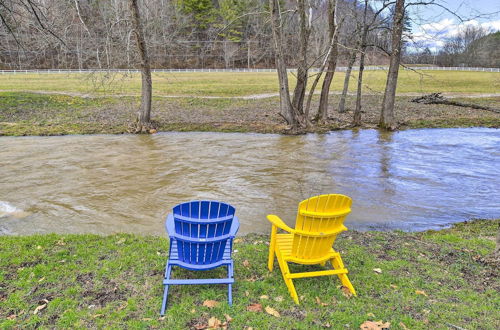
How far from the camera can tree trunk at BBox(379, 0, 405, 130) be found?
587 inches

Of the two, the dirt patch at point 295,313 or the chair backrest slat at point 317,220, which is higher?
the chair backrest slat at point 317,220

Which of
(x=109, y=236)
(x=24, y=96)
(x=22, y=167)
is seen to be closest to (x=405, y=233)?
(x=109, y=236)

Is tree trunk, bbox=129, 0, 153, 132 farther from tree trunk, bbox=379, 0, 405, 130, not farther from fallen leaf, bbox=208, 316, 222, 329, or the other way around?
fallen leaf, bbox=208, 316, 222, 329

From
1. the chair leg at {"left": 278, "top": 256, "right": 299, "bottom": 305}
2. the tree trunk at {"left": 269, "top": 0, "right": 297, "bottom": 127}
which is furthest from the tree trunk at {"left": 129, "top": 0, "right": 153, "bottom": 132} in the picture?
the chair leg at {"left": 278, "top": 256, "right": 299, "bottom": 305}

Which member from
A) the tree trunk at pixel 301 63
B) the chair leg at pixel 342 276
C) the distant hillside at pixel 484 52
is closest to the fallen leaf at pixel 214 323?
the chair leg at pixel 342 276

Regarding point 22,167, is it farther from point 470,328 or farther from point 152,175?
point 470,328

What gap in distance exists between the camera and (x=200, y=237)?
425 cm

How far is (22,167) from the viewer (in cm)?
1060

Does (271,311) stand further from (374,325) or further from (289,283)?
(374,325)

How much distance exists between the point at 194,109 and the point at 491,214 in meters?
16.0

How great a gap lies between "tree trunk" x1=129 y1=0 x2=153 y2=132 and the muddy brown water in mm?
1039

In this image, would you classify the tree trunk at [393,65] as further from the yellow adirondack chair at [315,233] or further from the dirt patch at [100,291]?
the dirt patch at [100,291]

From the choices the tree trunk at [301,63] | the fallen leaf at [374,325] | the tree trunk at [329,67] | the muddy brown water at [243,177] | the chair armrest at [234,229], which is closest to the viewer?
the fallen leaf at [374,325]

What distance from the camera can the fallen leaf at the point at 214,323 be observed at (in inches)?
148
